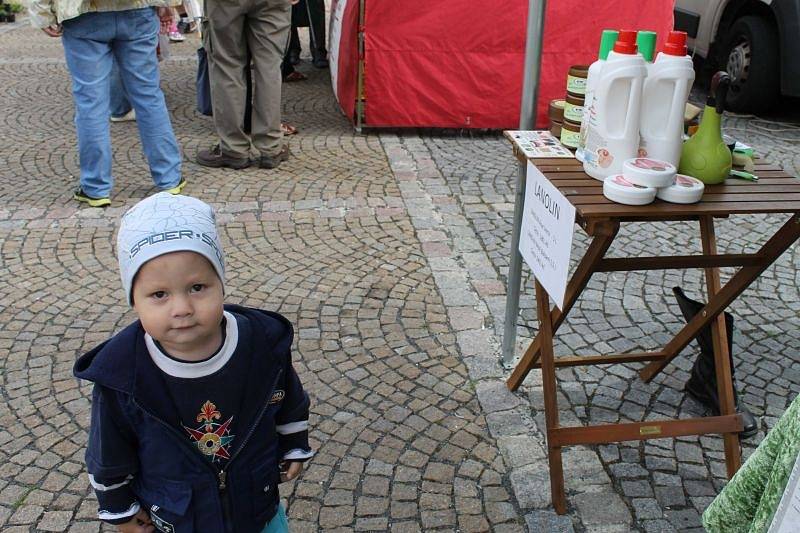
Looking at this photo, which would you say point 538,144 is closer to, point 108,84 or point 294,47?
point 108,84

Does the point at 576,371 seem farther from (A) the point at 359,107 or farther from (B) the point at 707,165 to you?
(A) the point at 359,107

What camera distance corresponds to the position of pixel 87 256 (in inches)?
167

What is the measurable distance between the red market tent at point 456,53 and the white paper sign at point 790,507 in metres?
5.10

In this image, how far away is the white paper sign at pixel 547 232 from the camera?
2344mm

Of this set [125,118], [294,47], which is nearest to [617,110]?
[125,118]

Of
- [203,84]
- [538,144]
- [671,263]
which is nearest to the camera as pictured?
[671,263]

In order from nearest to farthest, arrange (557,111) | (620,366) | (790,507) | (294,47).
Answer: (790,507), (557,111), (620,366), (294,47)

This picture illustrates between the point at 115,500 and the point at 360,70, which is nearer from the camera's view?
the point at 115,500

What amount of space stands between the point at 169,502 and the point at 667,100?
1.74 m

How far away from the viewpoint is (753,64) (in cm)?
677

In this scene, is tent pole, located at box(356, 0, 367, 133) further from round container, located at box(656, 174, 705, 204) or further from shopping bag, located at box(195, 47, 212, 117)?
round container, located at box(656, 174, 705, 204)

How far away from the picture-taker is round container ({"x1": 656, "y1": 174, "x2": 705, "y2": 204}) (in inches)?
84.0

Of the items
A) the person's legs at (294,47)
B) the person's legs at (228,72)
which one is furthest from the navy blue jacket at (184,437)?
the person's legs at (294,47)

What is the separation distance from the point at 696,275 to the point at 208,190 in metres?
3.21
